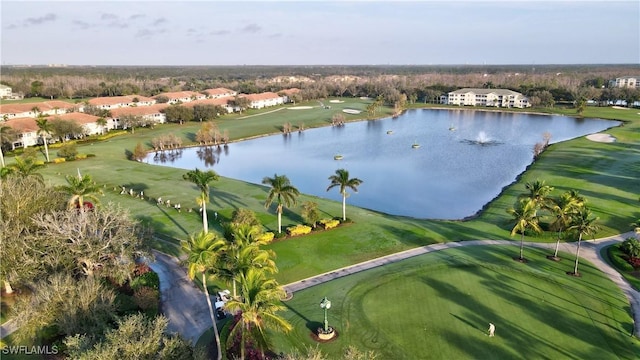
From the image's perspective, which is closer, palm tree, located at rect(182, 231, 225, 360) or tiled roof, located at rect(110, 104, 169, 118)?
palm tree, located at rect(182, 231, 225, 360)

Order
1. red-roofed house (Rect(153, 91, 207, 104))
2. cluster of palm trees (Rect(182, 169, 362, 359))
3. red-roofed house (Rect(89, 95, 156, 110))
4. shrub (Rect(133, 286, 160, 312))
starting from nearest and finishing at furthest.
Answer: cluster of palm trees (Rect(182, 169, 362, 359)) < shrub (Rect(133, 286, 160, 312)) < red-roofed house (Rect(89, 95, 156, 110)) < red-roofed house (Rect(153, 91, 207, 104))

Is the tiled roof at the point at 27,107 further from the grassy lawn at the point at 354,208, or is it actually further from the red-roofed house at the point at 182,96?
the grassy lawn at the point at 354,208

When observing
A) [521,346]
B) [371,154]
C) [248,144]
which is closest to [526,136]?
[371,154]

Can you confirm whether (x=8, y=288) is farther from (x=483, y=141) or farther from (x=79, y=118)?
(x=483, y=141)

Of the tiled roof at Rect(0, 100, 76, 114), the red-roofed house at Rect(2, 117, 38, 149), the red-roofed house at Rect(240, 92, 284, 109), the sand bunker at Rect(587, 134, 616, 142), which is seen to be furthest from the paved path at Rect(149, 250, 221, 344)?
the red-roofed house at Rect(240, 92, 284, 109)

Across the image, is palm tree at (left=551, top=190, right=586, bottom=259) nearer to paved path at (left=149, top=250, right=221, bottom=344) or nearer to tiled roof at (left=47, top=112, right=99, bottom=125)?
paved path at (left=149, top=250, right=221, bottom=344)

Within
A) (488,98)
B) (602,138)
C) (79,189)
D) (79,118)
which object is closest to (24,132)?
(79,118)
